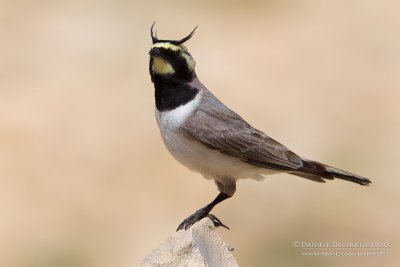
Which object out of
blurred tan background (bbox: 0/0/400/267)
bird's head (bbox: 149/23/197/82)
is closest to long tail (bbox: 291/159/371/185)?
bird's head (bbox: 149/23/197/82)

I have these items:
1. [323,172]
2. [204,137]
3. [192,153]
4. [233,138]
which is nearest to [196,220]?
[192,153]

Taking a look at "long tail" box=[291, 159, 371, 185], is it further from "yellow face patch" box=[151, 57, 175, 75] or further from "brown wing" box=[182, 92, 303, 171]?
"yellow face patch" box=[151, 57, 175, 75]

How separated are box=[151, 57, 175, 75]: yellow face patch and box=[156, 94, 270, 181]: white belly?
1.03 feet

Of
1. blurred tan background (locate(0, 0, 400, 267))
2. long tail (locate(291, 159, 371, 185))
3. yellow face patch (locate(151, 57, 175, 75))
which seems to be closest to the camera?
yellow face patch (locate(151, 57, 175, 75))

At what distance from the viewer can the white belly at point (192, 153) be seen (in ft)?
27.1

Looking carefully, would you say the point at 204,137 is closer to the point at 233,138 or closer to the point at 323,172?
the point at 233,138

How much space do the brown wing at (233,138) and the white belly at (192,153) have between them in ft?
0.15

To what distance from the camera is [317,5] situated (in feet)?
68.1

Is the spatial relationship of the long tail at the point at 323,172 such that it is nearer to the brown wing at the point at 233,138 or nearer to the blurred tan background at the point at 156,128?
the brown wing at the point at 233,138

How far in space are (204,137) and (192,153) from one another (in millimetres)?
164

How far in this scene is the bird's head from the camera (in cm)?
809

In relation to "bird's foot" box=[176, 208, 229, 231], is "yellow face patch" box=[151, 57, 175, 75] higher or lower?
higher

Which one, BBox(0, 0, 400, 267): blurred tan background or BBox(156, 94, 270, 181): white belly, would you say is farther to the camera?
BBox(0, 0, 400, 267): blurred tan background

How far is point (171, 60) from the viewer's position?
8.21 metres
